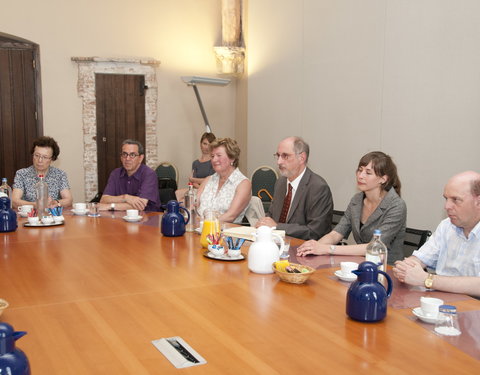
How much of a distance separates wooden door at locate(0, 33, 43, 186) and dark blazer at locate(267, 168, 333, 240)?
16.8ft

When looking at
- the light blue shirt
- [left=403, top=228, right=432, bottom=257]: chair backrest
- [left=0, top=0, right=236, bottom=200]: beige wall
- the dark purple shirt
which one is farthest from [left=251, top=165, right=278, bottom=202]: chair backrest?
the light blue shirt

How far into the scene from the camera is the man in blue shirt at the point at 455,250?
2.12 meters

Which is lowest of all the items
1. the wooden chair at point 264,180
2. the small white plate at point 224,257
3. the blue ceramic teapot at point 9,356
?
the wooden chair at point 264,180

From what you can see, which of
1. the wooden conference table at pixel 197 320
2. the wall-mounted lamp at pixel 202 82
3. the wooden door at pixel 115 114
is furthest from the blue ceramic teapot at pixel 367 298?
the wooden door at pixel 115 114

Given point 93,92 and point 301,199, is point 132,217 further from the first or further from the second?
point 93,92

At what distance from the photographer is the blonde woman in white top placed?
3.90 meters

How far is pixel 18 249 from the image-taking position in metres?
2.82

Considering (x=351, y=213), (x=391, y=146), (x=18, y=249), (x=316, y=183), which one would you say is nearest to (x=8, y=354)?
(x=18, y=249)

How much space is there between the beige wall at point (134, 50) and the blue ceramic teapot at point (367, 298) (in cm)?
658

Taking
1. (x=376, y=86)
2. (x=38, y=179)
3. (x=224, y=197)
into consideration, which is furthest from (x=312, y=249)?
(x=376, y=86)

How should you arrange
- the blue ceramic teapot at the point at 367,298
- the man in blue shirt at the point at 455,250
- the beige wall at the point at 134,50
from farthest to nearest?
the beige wall at the point at 134,50, the man in blue shirt at the point at 455,250, the blue ceramic teapot at the point at 367,298

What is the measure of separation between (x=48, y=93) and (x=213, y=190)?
4.38m

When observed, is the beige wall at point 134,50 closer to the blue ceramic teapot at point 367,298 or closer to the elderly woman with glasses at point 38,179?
the elderly woman with glasses at point 38,179

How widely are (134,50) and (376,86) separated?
392cm
